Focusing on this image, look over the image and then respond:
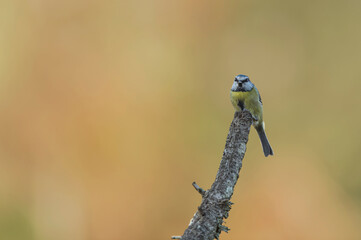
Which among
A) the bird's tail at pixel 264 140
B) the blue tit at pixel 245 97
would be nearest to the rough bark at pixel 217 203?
the blue tit at pixel 245 97

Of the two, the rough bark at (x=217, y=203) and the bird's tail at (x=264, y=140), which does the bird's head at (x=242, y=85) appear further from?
the rough bark at (x=217, y=203)

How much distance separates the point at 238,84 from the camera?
610cm

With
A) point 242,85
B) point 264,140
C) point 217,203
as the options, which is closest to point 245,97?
point 242,85

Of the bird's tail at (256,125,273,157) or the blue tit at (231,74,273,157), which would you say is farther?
the bird's tail at (256,125,273,157)

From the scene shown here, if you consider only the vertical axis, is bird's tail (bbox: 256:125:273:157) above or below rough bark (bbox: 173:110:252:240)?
above

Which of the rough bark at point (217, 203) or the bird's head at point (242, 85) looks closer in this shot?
the rough bark at point (217, 203)

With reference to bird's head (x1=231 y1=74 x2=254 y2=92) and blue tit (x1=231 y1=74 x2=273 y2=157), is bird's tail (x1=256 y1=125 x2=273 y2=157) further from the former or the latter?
bird's head (x1=231 y1=74 x2=254 y2=92)

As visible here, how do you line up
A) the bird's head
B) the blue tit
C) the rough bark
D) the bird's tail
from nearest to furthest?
the rough bark
the blue tit
the bird's head
the bird's tail

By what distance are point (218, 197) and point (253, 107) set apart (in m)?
3.22

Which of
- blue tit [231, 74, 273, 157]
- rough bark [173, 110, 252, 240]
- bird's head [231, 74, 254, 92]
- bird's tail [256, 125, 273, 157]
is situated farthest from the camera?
bird's tail [256, 125, 273, 157]

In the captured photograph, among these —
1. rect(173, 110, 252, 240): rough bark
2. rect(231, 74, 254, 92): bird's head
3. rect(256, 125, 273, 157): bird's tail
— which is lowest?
rect(173, 110, 252, 240): rough bark

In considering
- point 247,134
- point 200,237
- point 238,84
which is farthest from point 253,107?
point 200,237

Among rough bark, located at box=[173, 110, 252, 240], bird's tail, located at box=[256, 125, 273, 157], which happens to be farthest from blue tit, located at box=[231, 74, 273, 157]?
rough bark, located at box=[173, 110, 252, 240]

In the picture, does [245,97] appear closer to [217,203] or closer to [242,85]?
[242,85]
